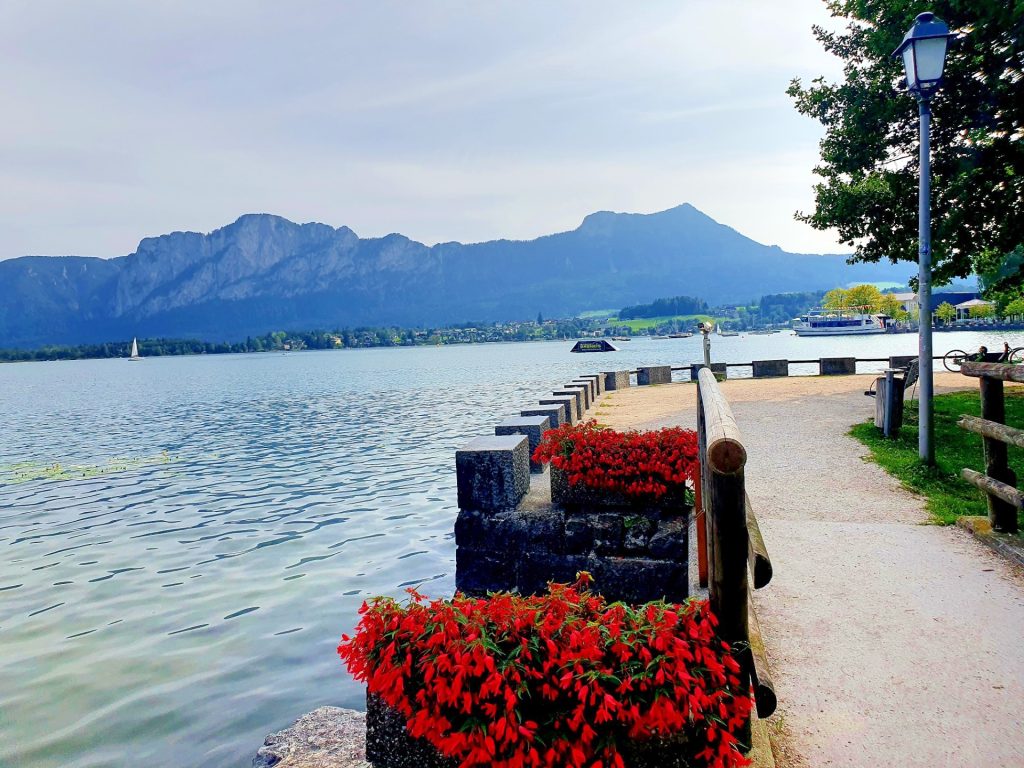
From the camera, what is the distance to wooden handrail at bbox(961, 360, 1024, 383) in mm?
6617

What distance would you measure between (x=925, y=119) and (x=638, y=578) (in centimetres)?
849

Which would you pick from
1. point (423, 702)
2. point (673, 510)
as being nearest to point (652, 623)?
point (423, 702)

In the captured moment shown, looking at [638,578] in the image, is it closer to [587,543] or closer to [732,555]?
[587,543]

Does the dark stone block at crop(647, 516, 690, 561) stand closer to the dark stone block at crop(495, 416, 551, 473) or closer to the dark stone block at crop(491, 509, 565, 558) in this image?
the dark stone block at crop(491, 509, 565, 558)

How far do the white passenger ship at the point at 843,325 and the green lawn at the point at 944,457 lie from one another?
490 feet

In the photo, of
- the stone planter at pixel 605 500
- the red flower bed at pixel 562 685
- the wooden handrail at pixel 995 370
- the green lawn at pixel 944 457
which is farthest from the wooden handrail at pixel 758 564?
the green lawn at pixel 944 457

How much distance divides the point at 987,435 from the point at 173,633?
32.0 ft

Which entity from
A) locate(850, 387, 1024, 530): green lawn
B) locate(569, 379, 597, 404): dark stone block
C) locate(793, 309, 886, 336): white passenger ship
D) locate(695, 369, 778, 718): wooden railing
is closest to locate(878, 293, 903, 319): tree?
locate(793, 309, 886, 336): white passenger ship

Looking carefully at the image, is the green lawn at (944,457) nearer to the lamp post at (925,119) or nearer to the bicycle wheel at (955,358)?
the lamp post at (925,119)

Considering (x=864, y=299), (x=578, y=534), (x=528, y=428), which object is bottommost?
(x=578, y=534)

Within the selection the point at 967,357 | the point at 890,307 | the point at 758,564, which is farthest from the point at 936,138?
the point at 890,307

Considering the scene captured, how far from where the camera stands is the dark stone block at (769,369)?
105ft

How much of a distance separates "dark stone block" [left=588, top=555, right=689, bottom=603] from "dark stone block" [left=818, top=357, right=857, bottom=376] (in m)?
25.6

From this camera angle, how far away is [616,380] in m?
29.3
